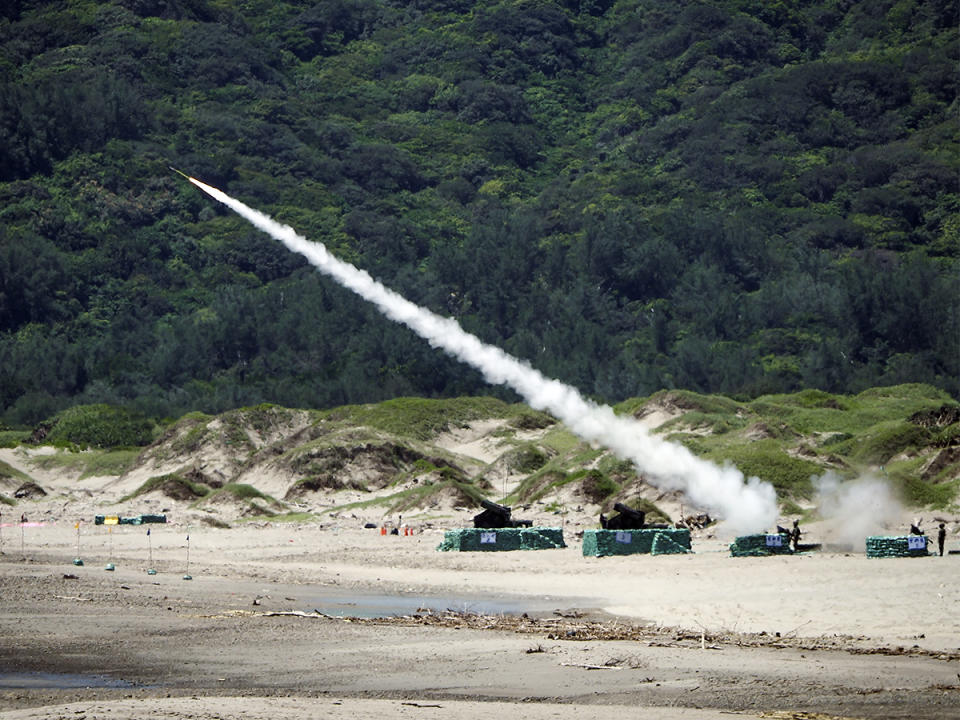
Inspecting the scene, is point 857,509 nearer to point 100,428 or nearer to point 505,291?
point 100,428

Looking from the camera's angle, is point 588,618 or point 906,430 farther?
point 906,430

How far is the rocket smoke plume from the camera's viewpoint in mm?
54406

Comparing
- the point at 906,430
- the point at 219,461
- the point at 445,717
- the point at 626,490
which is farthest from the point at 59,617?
the point at 219,461

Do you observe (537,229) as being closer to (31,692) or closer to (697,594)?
(697,594)

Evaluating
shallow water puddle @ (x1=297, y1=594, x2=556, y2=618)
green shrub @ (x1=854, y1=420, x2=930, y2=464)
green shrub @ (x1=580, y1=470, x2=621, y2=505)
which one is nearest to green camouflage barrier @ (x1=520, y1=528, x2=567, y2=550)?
shallow water puddle @ (x1=297, y1=594, x2=556, y2=618)

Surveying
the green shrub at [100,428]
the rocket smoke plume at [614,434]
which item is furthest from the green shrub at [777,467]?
the green shrub at [100,428]

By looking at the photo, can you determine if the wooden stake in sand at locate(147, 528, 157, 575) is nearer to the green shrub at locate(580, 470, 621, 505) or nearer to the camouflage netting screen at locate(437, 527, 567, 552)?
the camouflage netting screen at locate(437, 527, 567, 552)

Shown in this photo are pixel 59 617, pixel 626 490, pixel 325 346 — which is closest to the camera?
pixel 59 617

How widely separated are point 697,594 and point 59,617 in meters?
13.6

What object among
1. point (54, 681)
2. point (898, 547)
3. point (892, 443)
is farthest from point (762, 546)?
point (892, 443)

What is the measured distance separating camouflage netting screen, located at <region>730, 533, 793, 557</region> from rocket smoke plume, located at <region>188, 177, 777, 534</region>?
877 cm

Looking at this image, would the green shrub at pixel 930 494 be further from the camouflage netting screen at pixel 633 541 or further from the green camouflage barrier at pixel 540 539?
the green camouflage barrier at pixel 540 539

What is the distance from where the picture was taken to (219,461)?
91750mm

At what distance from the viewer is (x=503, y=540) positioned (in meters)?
49.0
